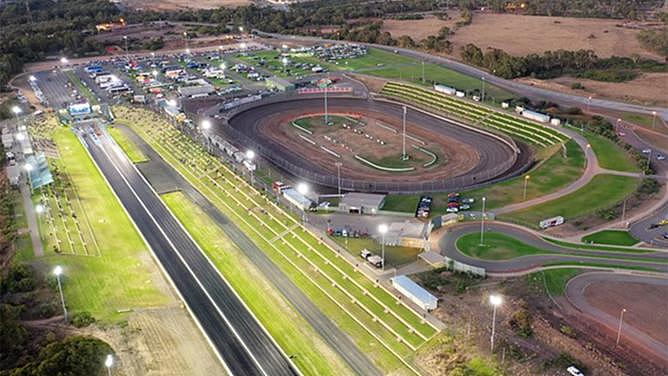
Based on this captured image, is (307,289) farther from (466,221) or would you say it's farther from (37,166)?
(37,166)

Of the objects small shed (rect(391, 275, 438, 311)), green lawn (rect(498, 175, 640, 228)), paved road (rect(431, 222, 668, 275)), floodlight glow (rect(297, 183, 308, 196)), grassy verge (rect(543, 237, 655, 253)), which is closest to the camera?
small shed (rect(391, 275, 438, 311))

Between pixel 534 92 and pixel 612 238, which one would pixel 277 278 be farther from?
pixel 534 92

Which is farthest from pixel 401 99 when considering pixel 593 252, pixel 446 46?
pixel 593 252

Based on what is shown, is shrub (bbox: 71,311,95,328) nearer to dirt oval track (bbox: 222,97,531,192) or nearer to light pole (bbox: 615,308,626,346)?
dirt oval track (bbox: 222,97,531,192)

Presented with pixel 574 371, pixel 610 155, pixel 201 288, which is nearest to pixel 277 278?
pixel 201 288

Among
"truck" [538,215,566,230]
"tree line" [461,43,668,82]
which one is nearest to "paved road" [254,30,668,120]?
"tree line" [461,43,668,82]

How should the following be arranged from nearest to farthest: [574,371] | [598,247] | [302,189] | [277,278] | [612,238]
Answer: [574,371]
[277,278]
[598,247]
[612,238]
[302,189]

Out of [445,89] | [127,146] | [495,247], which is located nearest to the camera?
[495,247]
